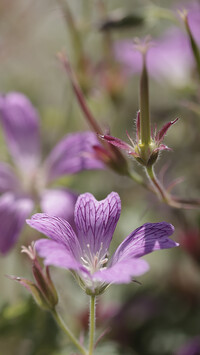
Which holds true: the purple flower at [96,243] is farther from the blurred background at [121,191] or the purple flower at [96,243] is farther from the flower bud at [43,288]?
the blurred background at [121,191]

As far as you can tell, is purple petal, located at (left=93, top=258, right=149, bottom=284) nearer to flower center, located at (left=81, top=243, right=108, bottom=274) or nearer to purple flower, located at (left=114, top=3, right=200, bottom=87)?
flower center, located at (left=81, top=243, right=108, bottom=274)

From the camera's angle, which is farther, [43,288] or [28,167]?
[28,167]

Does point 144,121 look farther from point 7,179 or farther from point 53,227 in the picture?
point 7,179

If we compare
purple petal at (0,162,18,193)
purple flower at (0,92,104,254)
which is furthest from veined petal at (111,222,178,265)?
purple petal at (0,162,18,193)

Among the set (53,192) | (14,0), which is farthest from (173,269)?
(14,0)

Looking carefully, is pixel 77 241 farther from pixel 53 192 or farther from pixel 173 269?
pixel 173 269

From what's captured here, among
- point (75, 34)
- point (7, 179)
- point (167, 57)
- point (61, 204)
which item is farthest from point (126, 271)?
point (167, 57)

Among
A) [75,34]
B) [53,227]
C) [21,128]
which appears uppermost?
[75,34]

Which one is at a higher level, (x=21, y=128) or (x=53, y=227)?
(x=21, y=128)
